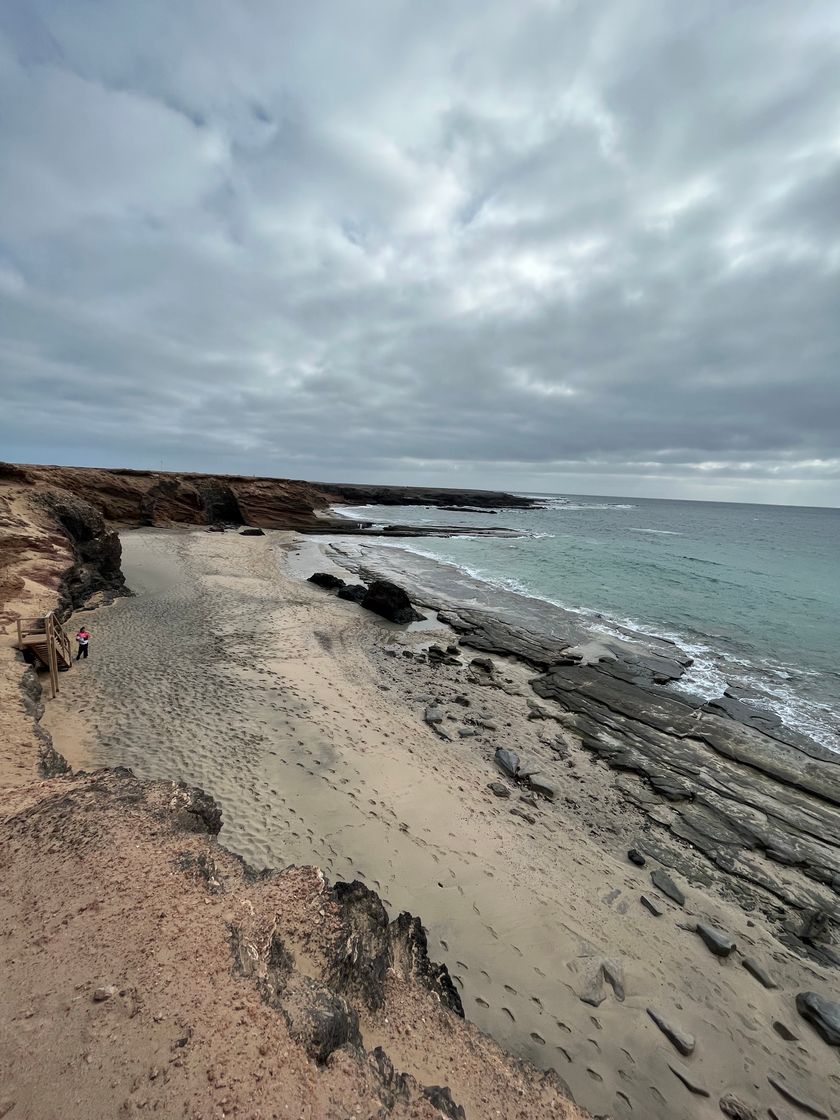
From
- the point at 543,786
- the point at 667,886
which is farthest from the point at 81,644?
the point at 667,886

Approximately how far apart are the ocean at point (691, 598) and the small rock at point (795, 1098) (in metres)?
8.87

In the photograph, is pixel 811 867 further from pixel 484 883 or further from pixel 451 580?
pixel 451 580

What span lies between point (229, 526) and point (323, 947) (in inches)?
1802

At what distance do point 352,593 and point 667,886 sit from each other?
53.4ft

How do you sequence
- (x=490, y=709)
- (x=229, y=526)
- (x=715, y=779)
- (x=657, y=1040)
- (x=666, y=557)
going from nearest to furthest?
(x=657, y=1040), (x=715, y=779), (x=490, y=709), (x=666, y=557), (x=229, y=526)

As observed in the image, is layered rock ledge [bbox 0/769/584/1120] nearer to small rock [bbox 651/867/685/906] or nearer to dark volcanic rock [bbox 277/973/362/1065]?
dark volcanic rock [bbox 277/973/362/1065]

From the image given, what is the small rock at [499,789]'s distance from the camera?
813 centimetres

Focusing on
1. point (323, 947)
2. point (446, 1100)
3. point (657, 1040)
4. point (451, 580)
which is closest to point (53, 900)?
point (323, 947)

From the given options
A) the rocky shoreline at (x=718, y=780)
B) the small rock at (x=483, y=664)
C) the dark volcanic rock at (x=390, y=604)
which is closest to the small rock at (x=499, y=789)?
the rocky shoreline at (x=718, y=780)

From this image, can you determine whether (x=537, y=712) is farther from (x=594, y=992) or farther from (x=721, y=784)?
(x=594, y=992)

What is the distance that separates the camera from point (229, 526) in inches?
1785

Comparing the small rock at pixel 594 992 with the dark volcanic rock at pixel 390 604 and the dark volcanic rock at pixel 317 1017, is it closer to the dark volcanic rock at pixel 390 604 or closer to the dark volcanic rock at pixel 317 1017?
the dark volcanic rock at pixel 317 1017

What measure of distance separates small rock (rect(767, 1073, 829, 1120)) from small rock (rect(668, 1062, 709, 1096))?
772 mm

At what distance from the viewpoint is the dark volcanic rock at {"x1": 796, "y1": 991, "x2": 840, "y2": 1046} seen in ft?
16.0
